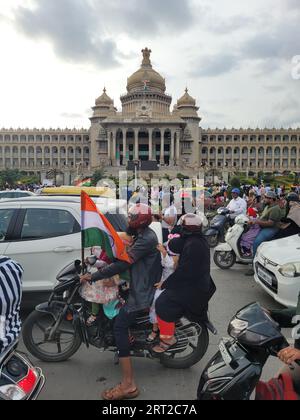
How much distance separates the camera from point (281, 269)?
5.50 metres

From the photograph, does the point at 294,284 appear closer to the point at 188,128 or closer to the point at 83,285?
the point at 83,285

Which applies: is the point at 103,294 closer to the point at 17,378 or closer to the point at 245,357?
the point at 17,378

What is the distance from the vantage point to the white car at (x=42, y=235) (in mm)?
5379

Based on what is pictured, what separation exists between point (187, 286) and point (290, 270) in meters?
2.20

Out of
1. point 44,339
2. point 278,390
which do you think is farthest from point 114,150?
point 278,390

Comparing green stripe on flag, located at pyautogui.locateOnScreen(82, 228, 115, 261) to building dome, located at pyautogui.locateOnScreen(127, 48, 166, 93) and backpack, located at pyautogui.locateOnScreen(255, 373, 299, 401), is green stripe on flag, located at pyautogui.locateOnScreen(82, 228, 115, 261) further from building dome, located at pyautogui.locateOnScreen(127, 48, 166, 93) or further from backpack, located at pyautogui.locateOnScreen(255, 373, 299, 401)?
building dome, located at pyautogui.locateOnScreen(127, 48, 166, 93)

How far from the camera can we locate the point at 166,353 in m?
4.15

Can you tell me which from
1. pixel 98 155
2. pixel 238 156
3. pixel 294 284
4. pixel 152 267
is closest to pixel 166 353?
pixel 152 267

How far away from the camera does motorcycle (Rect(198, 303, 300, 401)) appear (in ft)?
8.27

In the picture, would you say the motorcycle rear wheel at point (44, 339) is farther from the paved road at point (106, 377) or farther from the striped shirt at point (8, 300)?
the striped shirt at point (8, 300)

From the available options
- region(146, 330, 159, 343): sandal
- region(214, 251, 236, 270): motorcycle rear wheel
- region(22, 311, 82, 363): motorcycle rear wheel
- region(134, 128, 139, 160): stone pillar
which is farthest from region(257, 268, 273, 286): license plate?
region(134, 128, 139, 160): stone pillar

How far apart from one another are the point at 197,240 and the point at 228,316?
2.35 meters

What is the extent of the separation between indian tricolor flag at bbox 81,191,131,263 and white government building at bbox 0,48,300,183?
61352 mm

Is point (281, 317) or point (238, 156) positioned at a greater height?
point (238, 156)
